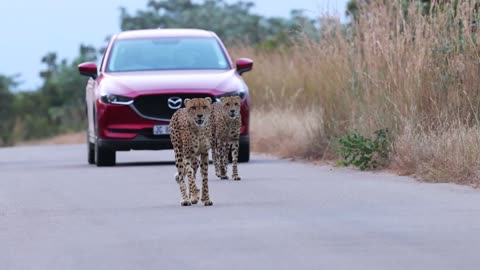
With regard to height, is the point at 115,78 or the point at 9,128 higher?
the point at 115,78

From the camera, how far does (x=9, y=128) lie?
54688 millimetres

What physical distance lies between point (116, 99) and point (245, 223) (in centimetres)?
762

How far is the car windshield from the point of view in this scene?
18969mm

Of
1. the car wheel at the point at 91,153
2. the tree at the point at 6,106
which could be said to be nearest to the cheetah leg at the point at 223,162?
the car wheel at the point at 91,153

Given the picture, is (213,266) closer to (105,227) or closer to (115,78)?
(105,227)

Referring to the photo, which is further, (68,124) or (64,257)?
(68,124)

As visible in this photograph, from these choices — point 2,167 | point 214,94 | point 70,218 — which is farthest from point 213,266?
point 2,167

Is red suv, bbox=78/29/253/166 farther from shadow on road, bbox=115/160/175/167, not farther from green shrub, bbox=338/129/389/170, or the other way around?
green shrub, bbox=338/129/389/170

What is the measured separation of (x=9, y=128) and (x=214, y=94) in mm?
37686

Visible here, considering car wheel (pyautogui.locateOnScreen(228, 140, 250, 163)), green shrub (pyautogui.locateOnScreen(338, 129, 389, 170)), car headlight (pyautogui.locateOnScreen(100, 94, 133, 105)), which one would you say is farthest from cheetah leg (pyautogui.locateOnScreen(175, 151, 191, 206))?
car wheel (pyautogui.locateOnScreen(228, 140, 250, 163))

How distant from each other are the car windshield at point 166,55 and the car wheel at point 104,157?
3.51 ft

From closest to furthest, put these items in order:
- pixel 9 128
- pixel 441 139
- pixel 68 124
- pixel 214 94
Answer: pixel 441 139 < pixel 214 94 < pixel 68 124 < pixel 9 128

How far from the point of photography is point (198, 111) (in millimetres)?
12633

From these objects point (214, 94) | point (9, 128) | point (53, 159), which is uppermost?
point (214, 94)
